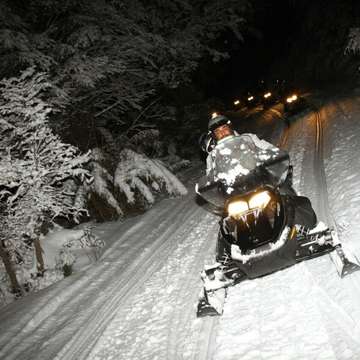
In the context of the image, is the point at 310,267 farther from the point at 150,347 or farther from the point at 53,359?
the point at 53,359

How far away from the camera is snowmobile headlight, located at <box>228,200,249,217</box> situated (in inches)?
186

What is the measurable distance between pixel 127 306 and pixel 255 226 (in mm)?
2832

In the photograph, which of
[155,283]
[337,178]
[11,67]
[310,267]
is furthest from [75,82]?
[310,267]

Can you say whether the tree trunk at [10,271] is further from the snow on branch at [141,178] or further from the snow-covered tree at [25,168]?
the snow on branch at [141,178]

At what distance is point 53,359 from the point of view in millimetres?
5355

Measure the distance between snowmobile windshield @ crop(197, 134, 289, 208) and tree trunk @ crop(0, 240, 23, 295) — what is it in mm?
5416

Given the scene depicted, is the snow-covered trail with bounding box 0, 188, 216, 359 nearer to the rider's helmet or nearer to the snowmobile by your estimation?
the snowmobile

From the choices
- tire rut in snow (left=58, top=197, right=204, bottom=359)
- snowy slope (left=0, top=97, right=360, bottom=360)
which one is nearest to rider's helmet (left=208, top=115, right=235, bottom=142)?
snowy slope (left=0, top=97, right=360, bottom=360)

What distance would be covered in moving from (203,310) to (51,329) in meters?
2.92

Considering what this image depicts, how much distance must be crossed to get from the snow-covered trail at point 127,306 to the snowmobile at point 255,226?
695 millimetres

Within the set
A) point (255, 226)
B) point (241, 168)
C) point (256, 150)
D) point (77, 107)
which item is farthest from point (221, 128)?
point (77, 107)

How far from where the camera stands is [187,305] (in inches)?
219

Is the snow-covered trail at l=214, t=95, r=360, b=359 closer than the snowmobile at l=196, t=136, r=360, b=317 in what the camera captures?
Yes

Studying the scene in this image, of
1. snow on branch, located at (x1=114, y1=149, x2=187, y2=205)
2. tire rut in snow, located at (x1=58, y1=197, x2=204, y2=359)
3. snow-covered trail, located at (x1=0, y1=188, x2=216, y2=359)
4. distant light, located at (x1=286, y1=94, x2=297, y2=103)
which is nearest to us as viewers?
snow-covered trail, located at (x1=0, y1=188, x2=216, y2=359)
